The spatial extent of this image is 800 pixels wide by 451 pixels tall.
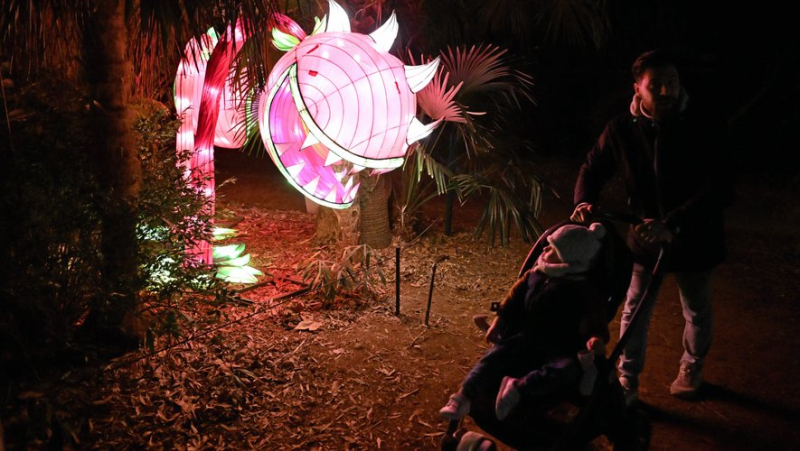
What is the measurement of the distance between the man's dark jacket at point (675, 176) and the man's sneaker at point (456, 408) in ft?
4.59

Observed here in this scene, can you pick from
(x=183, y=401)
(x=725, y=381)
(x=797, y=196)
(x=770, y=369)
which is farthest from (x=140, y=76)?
(x=797, y=196)

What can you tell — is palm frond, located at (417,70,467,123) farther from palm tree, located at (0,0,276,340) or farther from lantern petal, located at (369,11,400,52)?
palm tree, located at (0,0,276,340)

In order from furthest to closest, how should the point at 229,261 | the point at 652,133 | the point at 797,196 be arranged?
the point at 797,196 → the point at 229,261 → the point at 652,133

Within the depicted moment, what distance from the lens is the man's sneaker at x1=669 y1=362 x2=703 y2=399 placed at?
4.13 meters

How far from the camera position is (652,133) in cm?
352

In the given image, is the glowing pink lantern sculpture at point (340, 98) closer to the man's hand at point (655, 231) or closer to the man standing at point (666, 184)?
the man standing at point (666, 184)

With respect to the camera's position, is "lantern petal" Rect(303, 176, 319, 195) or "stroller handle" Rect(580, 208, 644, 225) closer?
"stroller handle" Rect(580, 208, 644, 225)

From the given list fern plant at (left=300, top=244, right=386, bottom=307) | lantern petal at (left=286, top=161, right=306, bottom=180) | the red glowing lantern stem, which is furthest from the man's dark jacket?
the red glowing lantern stem

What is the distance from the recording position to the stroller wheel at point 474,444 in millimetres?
2927

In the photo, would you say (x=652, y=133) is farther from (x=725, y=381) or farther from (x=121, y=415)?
(x=121, y=415)

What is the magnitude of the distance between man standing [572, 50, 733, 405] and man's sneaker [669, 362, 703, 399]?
0.21 meters

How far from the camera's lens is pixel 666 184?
355cm

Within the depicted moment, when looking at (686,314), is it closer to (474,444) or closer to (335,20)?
(474,444)

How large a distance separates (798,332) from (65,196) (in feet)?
18.7
